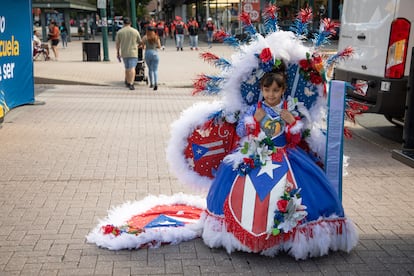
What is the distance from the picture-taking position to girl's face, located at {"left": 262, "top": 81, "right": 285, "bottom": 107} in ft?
12.7

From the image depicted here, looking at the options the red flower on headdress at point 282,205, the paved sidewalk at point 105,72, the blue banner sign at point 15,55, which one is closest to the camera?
the red flower on headdress at point 282,205

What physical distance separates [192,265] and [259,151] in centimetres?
96

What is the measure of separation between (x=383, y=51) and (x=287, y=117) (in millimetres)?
3821

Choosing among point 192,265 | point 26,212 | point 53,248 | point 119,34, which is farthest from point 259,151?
point 119,34

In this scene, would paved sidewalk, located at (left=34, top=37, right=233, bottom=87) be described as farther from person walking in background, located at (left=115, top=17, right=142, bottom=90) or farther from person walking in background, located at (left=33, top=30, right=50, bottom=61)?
person walking in background, located at (left=115, top=17, right=142, bottom=90)

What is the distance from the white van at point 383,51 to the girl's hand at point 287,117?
287cm

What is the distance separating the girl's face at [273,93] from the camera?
3871 mm

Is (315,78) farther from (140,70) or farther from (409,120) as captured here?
(140,70)

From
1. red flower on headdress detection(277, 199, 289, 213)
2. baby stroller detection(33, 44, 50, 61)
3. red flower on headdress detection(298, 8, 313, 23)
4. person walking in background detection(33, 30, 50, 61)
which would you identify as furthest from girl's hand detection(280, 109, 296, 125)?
baby stroller detection(33, 44, 50, 61)

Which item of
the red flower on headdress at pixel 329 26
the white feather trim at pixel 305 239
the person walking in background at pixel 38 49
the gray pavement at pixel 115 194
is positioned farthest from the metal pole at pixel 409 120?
the person walking in background at pixel 38 49

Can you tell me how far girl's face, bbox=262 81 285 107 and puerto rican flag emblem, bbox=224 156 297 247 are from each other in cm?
44

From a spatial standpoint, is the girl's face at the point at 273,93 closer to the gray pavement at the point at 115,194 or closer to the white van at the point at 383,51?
the gray pavement at the point at 115,194

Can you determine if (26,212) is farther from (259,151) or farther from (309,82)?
(309,82)

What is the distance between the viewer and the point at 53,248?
13.2 feet
